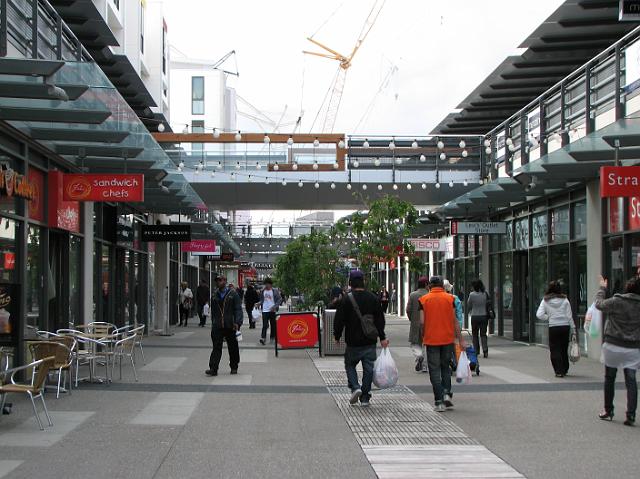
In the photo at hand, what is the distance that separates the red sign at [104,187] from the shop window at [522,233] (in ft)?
39.6

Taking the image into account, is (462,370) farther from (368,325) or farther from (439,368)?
(368,325)

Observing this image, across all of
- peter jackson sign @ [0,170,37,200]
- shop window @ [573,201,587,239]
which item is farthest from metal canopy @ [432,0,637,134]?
peter jackson sign @ [0,170,37,200]

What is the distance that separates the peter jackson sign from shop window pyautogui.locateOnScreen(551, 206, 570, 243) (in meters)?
12.3

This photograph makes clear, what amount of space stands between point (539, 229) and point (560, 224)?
1478 mm

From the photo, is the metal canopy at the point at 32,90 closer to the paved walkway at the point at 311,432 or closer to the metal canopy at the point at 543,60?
the paved walkway at the point at 311,432

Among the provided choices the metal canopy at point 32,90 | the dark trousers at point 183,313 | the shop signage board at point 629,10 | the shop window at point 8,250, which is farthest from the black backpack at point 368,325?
the dark trousers at point 183,313

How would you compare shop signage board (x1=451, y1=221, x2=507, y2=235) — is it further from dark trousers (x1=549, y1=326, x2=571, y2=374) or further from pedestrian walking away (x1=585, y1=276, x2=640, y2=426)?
pedestrian walking away (x1=585, y1=276, x2=640, y2=426)

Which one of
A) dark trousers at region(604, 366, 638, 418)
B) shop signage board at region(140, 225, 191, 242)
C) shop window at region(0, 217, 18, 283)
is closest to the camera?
dark trousers at region(604, 366, 638, 418)

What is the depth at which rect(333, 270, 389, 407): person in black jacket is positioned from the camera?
11.0 metres

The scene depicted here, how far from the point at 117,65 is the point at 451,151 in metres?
12.0

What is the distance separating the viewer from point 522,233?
2347 centimetres

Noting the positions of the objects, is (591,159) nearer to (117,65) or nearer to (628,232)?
(628,232)

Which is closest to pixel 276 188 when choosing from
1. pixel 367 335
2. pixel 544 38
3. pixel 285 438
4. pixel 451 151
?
pixel 451 151

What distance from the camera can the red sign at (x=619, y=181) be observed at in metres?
12.7
